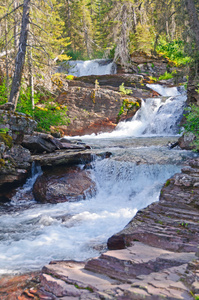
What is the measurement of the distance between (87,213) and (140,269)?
177 inches

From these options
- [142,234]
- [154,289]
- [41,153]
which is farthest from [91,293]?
[41,153]

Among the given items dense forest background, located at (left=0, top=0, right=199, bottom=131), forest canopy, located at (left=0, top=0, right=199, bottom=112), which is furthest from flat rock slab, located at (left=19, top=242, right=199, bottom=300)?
forest canopy, located at (left=0, top=0, right=199, bottom=112)

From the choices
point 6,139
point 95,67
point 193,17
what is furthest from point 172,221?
point 95,67

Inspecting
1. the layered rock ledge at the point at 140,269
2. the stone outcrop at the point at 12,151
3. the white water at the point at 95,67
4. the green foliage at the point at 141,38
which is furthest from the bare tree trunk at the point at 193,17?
the white water at the point at 95,67

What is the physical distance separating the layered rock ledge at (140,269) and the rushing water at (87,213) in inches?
36.7

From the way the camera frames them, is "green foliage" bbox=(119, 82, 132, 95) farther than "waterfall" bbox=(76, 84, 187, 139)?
Yes

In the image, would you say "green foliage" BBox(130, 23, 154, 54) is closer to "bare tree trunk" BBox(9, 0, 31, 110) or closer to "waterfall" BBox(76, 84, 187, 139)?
"waterfall" BBox(76, 84, 187, 139)

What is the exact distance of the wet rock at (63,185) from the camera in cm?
909

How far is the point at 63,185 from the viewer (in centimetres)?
947

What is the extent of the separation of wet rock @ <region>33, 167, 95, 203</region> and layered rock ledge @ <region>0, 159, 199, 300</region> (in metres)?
4.21

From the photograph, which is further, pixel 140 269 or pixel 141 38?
pixel 141 38

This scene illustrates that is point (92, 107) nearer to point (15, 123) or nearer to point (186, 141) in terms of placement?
point (186, 141)

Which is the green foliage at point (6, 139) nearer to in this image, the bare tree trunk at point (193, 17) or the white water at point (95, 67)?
the bare tree trunk at point (193, 17)

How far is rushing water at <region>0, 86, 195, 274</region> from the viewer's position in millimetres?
5340
